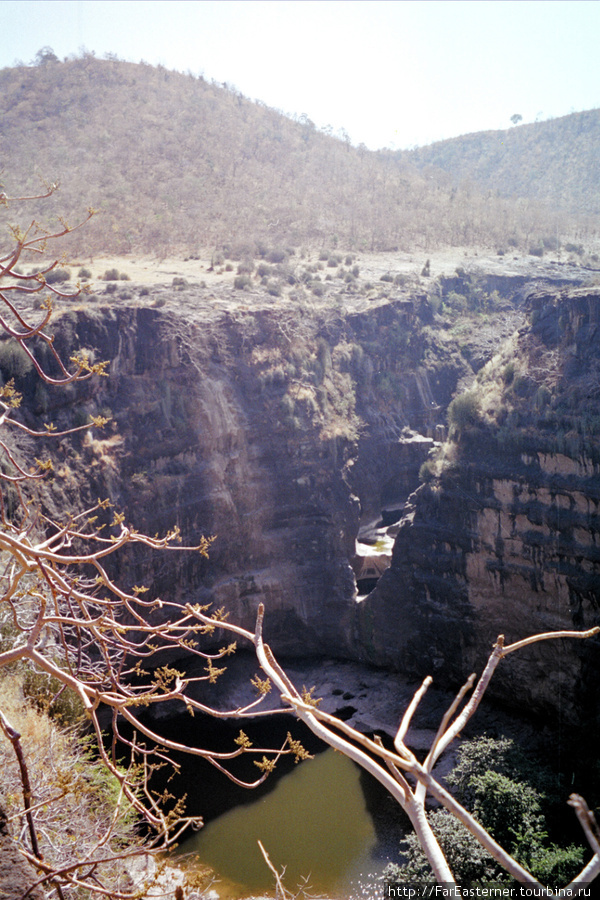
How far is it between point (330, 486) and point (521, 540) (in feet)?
28.0

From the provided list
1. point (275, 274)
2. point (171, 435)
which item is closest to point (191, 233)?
point (275, 274)

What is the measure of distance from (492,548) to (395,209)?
37613 millimetres

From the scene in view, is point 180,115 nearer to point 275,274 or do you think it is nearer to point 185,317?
point 275,274

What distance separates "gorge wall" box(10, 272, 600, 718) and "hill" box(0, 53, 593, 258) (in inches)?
539

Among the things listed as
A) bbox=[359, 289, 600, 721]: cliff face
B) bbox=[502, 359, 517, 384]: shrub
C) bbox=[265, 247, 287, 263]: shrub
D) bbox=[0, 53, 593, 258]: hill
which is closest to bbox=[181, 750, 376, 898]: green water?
bbox=[359, 289, 600, 721]: cliff face

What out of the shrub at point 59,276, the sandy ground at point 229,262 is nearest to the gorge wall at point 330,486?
the shrub at point 59,276

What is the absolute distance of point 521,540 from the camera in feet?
69.5

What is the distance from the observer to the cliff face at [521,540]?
19953 mm

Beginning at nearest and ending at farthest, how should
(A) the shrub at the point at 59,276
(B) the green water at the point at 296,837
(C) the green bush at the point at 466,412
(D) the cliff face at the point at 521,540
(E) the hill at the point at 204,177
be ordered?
(B) the green water at the point at 296,837
(D) the cliff face at the point at 521,540
(C) the green bush at the point at 466,412
(A) the shrub at the point at 59,276
(E) the hill at the point at 204,177

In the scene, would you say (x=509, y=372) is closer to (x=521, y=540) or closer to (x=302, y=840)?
(x=521, y=540)

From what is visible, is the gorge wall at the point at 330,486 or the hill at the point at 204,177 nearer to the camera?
the gorge wall at the point at 330,486

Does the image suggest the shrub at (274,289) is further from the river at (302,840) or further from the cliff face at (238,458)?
the river at (302,840)

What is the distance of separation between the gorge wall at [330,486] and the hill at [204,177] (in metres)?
13.7

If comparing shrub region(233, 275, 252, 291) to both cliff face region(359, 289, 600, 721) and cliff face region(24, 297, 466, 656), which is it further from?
cliff face region(359, 289, 600, 721)
